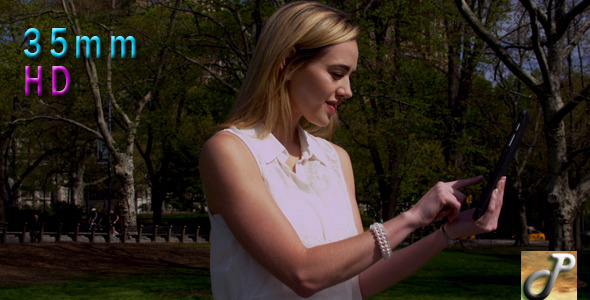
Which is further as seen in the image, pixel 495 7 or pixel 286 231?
pixel 495 7

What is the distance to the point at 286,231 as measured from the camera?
1.75m

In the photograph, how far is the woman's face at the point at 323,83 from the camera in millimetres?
1997

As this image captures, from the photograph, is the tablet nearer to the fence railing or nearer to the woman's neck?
the woman's neck

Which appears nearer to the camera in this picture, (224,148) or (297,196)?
(224,148)

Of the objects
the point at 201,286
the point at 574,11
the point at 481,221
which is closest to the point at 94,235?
the point at 201,286

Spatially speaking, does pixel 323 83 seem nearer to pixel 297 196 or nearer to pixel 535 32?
pixel 297 196

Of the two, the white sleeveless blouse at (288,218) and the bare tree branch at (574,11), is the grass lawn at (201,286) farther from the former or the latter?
the white sleeveless blouse at (288,218)

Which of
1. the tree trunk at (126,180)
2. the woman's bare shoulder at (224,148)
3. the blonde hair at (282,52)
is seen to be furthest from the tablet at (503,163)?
the tree trunk at (126,180)

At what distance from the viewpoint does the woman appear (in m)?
1.75

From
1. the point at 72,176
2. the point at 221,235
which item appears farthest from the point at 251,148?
the point at 72,176

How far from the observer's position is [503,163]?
1.81 metres

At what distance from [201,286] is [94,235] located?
15.2 meters

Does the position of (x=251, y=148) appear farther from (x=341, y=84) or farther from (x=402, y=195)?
(x=402, y=195)

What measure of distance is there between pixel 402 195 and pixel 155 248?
36.9ft
